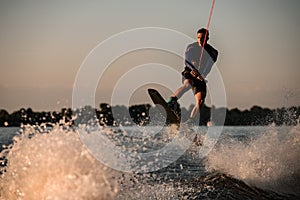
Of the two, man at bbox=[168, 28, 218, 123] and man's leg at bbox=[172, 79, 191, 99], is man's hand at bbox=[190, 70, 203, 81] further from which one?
man's leg at bbox=[172, 79, 191, 99]

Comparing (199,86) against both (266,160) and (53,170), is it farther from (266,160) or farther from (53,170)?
(53,170)

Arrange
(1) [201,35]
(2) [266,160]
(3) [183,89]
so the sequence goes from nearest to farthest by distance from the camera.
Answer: (2) [266,160]
(1) [201,35]
(3) [183,89]

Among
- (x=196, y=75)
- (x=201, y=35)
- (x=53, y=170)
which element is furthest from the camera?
(x=196, y=75)

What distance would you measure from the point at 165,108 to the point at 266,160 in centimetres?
235

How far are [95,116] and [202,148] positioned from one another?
4.27m

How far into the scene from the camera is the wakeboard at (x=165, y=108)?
28.2ft

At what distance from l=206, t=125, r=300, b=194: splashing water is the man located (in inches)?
43.9

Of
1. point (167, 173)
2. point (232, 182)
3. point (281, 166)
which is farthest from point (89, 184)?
point (281, 166)

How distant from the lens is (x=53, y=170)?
487 centimetres

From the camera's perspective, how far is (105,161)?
15.5ft

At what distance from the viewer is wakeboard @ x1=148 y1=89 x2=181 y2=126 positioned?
861 cm

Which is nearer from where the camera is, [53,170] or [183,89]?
[53,170]

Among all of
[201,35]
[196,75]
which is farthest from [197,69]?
[201,35]

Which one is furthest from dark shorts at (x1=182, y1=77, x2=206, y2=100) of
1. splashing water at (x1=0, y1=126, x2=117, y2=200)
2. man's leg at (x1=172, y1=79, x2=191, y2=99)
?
splashing water at (x1=0, y1=126, x2=117, y2=200)
